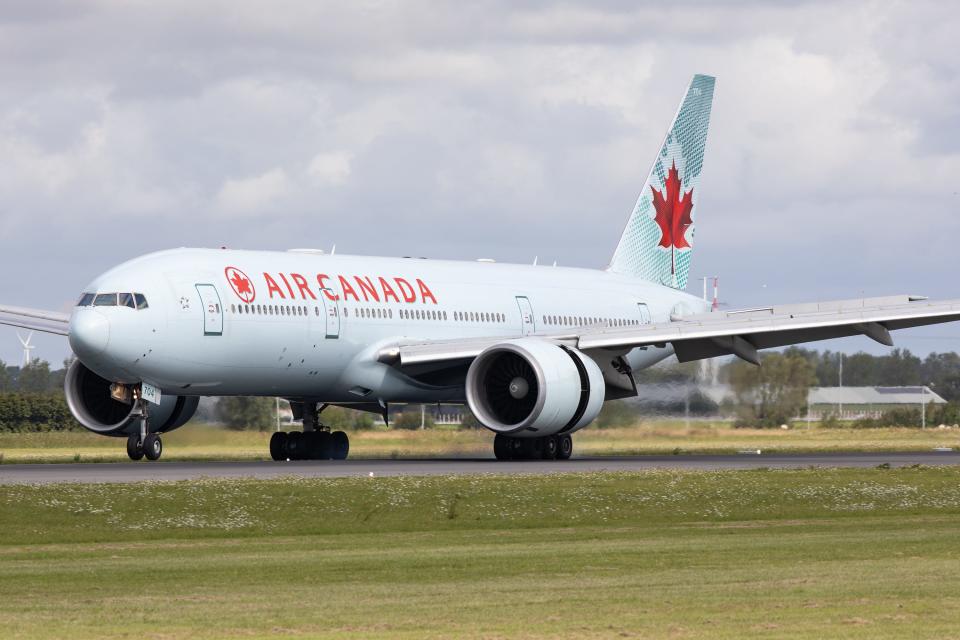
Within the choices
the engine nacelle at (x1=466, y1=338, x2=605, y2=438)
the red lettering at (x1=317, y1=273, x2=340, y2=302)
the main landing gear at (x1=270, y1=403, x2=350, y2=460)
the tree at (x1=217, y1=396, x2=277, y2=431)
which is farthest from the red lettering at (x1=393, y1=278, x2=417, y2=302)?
the tree at (x1=217, y1=396, x2=277, y2=431)

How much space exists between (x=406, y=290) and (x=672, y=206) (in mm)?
13634

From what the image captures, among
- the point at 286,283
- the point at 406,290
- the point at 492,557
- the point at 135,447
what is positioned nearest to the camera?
the point at 492,557

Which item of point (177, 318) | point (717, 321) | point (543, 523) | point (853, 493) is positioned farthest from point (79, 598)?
point (717, 321)

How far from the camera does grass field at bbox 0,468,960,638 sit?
1367 cm

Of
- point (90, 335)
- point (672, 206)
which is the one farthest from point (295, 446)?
point (672, 206)

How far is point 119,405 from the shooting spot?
3872 centimetres

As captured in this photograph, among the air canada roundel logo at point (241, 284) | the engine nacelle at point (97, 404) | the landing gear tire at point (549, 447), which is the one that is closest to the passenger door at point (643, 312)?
the landing gear tire at point (549, 447)

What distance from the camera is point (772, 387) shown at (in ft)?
159

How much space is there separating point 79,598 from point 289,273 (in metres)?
22.4

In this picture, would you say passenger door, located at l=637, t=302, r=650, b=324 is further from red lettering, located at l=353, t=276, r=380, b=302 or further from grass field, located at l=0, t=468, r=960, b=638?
grass field, located at l=0, t=468, r=960, b=638

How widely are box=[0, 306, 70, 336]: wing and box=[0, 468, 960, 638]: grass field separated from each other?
15914 millimetres

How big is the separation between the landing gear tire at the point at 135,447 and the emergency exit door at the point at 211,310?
2.57 meters

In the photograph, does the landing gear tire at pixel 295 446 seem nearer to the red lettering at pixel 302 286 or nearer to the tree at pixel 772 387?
the red lettering at pixel 302 286

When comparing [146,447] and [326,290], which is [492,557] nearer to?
[146,447]
